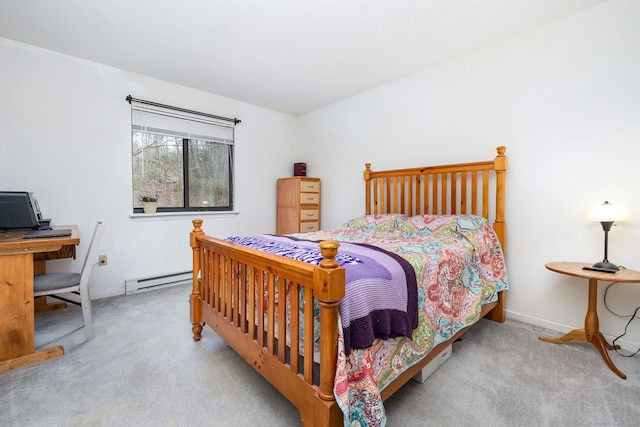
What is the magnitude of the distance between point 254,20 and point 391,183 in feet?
6.63

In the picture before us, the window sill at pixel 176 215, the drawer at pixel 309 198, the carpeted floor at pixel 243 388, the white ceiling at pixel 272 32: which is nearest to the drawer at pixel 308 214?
the drawer at pixel 309 198

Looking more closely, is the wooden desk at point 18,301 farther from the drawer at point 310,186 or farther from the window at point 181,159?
the drawer at point 310,186

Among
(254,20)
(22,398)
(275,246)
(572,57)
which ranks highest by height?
(254,20)

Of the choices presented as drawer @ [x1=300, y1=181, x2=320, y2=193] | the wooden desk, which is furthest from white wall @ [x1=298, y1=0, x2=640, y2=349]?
the wooden desk

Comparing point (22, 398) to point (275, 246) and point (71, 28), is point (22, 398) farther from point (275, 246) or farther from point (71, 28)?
point (71, 28)

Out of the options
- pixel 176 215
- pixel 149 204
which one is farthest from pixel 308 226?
pixel 149 204

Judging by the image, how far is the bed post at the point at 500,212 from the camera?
235cm

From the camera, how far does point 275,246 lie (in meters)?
1.74

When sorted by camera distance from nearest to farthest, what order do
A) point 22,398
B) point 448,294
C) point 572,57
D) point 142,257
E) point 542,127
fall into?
point 22,398, point 448,294, point 572,57, point 542,127, point 142,257

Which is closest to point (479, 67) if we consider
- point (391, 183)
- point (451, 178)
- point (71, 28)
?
point (451, 178)

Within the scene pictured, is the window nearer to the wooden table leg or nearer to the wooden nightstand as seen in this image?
the wooden nightstand

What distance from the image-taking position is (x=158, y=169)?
3377mm

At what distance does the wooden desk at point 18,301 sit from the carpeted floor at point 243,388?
0.09 m

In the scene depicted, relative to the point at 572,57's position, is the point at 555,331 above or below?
below
